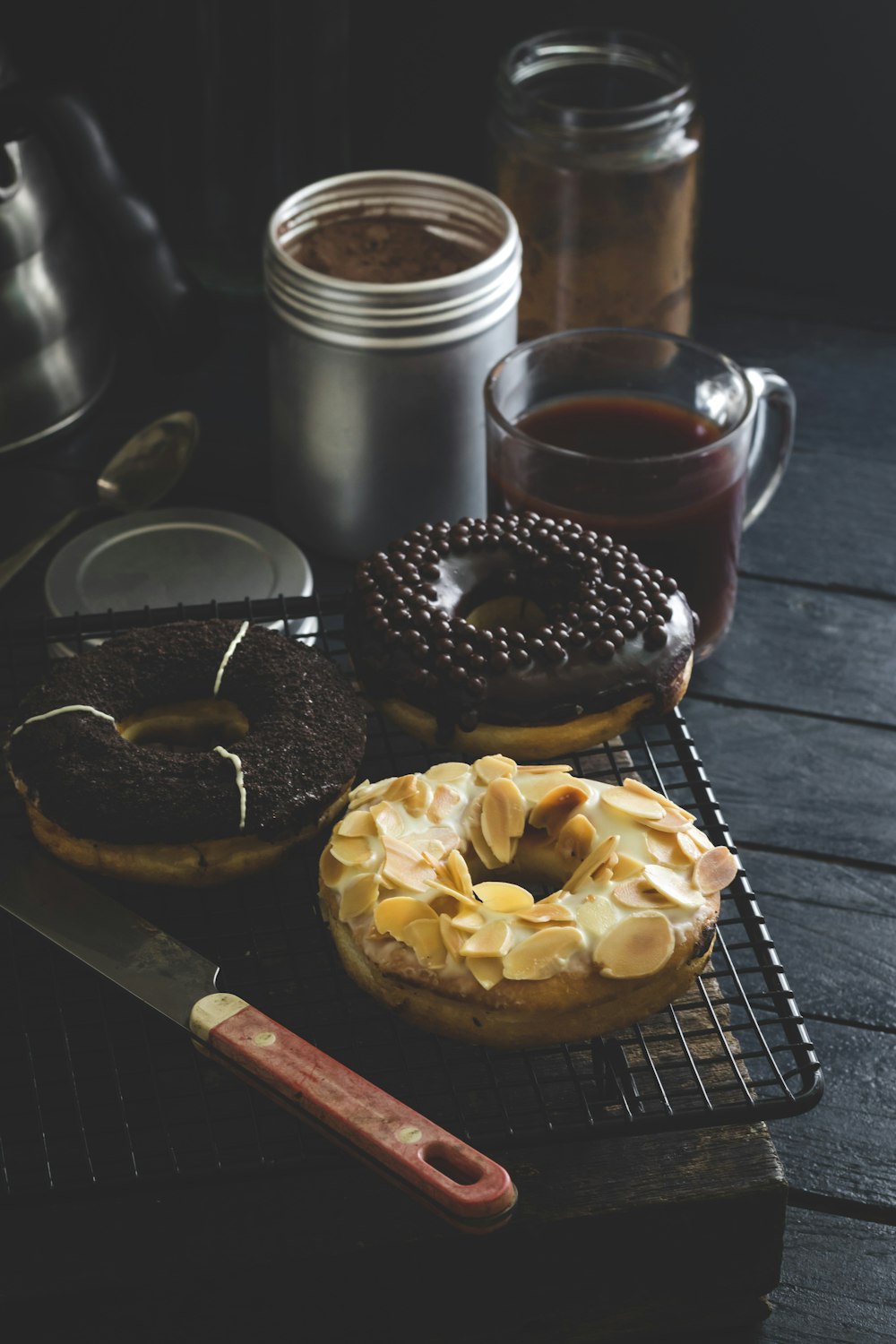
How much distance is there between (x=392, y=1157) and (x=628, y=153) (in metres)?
1.10

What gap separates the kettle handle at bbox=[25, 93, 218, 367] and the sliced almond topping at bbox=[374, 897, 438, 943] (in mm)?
808

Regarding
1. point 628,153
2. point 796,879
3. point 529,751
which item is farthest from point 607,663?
point 628,153

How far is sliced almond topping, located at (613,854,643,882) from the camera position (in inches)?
37.9

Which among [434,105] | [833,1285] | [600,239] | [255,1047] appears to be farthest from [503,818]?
[434,105]

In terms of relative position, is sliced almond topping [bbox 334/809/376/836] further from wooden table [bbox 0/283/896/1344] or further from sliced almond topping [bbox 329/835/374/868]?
wooden table [bbox 0/283/896/1344]

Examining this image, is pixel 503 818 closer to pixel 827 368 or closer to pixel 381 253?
pixel 381 253

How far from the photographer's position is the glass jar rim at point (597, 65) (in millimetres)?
1534

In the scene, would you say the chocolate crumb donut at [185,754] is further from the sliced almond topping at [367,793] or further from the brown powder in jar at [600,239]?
the brown powder in jar at [600,239]

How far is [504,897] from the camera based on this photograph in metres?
0.95

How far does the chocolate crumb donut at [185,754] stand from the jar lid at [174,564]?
202mm

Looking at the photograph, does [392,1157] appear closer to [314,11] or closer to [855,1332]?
[855,1332]

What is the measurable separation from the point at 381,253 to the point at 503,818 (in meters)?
0.71

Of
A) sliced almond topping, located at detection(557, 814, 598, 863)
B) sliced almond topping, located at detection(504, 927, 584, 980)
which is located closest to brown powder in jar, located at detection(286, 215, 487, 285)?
sliced almond topping, located at detection(557, 814, 598, 863)

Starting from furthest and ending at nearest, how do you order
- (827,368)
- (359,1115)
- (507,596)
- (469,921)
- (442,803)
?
(827,368) → (507,596) → (442,803) → (469,921) → (359,1115)
